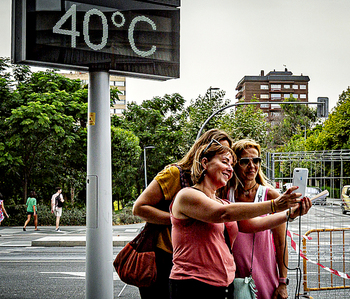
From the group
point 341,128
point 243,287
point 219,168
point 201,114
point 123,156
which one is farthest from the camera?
point 341,128

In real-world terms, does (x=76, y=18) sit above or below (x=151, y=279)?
above

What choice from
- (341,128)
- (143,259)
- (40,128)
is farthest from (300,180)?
(341,128)

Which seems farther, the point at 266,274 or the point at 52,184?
the point at 52,184

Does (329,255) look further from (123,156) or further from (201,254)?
(123,156)

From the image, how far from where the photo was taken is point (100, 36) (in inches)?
170

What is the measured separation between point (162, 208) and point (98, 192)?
1136 mm

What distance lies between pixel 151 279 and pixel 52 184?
27122 mm

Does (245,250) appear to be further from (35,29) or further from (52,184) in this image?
(52,184)

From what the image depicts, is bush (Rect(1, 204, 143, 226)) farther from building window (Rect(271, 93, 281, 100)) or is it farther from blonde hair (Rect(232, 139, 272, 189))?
building window (Rect(271, 93, 281, 100))

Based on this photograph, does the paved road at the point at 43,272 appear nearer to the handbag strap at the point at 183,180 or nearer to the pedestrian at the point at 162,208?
the pedestrian at the point at 162,208

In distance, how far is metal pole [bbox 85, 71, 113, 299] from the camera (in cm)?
434

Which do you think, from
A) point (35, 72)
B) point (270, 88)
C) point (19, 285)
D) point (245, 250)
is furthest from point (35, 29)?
point (270, 88)

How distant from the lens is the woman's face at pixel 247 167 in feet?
11.5

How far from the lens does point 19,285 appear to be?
866cm
